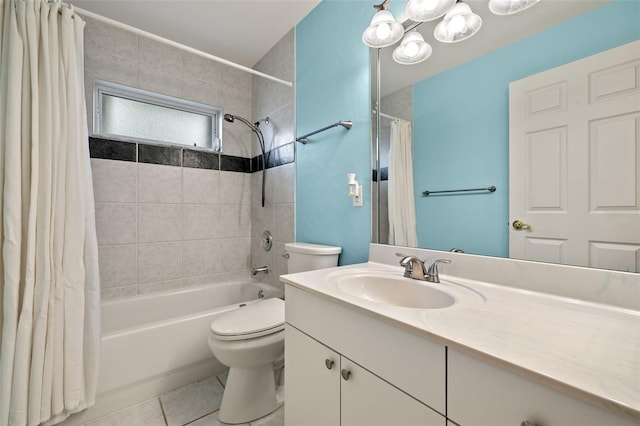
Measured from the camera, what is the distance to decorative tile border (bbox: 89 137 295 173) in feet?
5.91

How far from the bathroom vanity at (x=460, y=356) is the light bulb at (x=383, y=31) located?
98 cm

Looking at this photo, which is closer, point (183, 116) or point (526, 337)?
point (526, 337)

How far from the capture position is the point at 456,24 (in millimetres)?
1008

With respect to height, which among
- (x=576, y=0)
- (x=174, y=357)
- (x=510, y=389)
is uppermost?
(x=576, y=0)

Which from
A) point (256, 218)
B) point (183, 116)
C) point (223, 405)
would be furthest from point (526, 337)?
point (183, 116)

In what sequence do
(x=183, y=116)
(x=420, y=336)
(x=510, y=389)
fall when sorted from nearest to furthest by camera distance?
(x=510, y=389), (x=420, y=336), (x=183, y=116)

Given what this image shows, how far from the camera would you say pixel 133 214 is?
1.88 meters

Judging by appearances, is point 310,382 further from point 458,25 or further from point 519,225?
point 458,25

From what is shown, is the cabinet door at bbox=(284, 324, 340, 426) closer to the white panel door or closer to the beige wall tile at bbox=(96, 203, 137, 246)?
the white panel door

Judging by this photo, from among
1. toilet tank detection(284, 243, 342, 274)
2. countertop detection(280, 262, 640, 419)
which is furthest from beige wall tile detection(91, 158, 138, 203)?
countertop detection(280, 262, 640, 419)

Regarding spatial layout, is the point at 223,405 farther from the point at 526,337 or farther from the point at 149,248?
the point at 526,337

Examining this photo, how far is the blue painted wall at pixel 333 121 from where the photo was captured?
1394mm

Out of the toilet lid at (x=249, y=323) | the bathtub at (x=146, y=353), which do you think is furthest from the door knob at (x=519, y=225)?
the bathtub at (x=146, y=353)

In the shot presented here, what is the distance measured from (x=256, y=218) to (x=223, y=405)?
1.40 m
